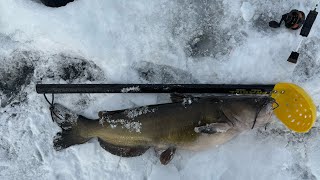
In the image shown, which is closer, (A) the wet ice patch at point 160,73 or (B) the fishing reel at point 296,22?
(B) the fishing reel at point 296,22

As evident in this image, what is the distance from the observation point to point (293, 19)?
3.91 metres

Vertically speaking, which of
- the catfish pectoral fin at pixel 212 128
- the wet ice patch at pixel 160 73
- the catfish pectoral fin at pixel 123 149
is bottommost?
the catfish pectoral fin at pixel 123 149

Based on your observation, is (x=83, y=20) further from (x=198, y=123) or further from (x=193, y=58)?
(x=198, y=123)

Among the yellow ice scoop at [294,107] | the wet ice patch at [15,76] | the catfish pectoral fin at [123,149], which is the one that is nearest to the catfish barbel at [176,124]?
the catfish pectoral fin at [123,149]

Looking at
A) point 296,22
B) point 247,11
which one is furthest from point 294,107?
point 247,11

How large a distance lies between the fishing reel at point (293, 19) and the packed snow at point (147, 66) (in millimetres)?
109

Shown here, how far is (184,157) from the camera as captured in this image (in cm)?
414

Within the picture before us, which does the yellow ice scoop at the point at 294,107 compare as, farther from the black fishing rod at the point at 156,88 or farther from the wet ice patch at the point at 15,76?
the wet ice patch at the point at 15,76

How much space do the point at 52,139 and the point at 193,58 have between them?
70.6 inches

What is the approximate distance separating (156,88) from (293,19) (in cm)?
158

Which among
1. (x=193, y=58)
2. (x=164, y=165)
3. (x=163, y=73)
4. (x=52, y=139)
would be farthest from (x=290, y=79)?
(x=52, y=139)

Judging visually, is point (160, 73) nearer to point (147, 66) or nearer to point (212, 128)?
point (147, 66)

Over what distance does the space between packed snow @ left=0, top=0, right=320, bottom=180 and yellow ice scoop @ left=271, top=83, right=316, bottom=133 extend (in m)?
0.23

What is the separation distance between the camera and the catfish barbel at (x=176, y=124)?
3764 millimetres
